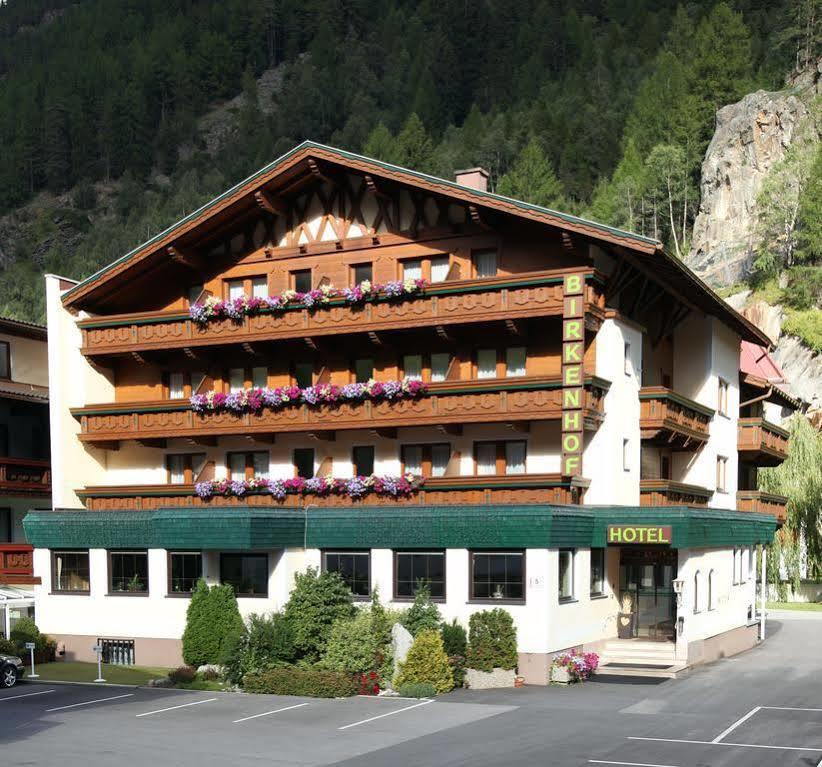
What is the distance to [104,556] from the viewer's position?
123 ft

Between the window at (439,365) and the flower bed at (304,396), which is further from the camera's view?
the window at (439,365)

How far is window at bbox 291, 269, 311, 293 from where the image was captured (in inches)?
1563

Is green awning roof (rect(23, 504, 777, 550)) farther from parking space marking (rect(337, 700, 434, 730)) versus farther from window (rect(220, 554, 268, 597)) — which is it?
parking space marking (rect(337, 700, 434, 730))

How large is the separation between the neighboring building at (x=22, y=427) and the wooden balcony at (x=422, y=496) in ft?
17.3

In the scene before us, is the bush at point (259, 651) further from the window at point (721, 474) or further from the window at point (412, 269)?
the window at point (721, 474)

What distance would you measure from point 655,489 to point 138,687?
1806 cm

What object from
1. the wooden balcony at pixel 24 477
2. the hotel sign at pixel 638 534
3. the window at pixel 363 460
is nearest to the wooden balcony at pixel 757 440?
the hotel sign at pixel 638 534

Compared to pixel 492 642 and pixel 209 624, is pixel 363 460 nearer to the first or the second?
pixel 209 624

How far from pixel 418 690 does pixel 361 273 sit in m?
15.3

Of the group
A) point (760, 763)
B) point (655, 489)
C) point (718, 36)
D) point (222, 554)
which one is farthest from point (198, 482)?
point (718, 36)

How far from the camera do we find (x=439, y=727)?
83.9ft

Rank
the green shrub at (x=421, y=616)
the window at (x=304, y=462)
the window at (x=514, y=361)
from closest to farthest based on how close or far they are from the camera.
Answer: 1. the green shrub at (x=421, y=616)
2. the window at (x=514, y=361)
3. the window at (x=304, y=462)

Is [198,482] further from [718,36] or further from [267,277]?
[718,36]

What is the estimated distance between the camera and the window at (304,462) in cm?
3909
